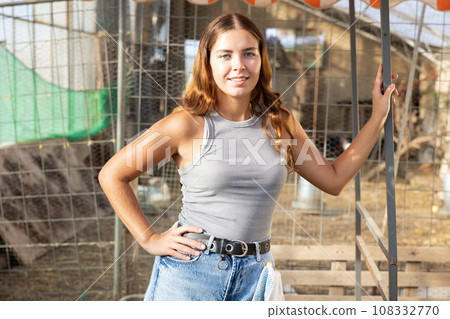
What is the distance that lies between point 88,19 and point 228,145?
2.91 m

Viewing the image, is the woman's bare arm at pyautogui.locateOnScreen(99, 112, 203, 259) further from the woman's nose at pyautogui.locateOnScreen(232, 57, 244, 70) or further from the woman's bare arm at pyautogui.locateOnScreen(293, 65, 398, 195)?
the woman's bare arm at pyautogui.locateOnScreen(293, 65, 398, 195)

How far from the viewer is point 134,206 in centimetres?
140

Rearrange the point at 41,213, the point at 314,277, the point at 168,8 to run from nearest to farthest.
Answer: the point at 314,277 < the point at 168,8 < the point at 41,213

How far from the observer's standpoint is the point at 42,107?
3738 millimetres

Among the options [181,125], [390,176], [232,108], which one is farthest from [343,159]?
[181,125]

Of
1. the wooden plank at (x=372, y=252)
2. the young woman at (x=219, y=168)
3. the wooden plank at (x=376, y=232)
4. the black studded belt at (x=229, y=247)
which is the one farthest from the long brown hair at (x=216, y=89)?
the wooden plank at (x=372, y=252)

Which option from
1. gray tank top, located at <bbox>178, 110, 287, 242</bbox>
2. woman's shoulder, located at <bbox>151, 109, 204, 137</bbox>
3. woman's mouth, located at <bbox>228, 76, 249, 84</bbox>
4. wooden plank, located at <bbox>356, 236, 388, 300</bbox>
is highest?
woman's mouth, located at <bbox>228, 76, 249, 84</bbox>

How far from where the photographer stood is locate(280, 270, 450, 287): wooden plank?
3.16 meters

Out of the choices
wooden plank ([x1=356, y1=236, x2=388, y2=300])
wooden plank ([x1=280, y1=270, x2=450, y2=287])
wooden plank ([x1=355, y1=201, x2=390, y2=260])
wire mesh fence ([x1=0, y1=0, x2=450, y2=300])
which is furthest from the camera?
wire mesh fence ([x1=0, y1=0, x2=450, y2=300])

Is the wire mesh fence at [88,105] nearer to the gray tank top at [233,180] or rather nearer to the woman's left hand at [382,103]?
the woman's left hand at [382,103]

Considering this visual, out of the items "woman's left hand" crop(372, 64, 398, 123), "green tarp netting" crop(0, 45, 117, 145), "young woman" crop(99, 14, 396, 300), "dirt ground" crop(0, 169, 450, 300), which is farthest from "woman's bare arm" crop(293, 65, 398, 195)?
"green tarp netting" crop(0, 45, 117, 145)

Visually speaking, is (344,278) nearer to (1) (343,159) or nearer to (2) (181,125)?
(1) (343,159)
